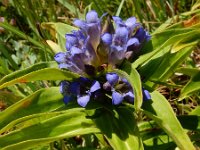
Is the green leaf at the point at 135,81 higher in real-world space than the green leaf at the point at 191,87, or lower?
higher

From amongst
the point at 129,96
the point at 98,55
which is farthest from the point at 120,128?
the point at 98,55

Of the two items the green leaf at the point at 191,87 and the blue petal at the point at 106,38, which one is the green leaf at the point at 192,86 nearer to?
the green leaf at the point at 191,87

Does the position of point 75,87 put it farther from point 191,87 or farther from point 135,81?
point 191,87

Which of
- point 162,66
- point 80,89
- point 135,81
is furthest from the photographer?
point 162,66

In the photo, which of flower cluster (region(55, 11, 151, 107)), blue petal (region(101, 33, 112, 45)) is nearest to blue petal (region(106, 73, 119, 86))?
flower cluster (region(55, 11, 151, 107))

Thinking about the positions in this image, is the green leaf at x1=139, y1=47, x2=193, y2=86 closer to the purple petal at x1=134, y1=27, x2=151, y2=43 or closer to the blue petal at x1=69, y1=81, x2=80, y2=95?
the purple petal at x1=134, y1=27, x2=151, y2=43

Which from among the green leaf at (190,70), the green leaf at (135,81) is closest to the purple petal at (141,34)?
the green leaf at (135,81)

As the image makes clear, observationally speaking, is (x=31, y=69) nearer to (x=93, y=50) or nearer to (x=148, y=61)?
(x=93, y=50)
